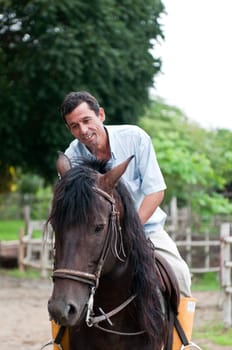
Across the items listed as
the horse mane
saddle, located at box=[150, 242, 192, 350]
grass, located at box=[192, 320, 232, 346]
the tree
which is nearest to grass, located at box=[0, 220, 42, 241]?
the tree

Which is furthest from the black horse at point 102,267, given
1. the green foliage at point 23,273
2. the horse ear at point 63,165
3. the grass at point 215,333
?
the green foliage at point 23,273

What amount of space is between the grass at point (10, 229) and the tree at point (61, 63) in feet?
31.3

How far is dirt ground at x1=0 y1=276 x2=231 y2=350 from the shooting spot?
1105 centimetres

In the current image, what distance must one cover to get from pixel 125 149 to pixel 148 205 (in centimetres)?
38

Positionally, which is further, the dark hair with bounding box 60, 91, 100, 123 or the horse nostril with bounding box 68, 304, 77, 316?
the dark hair with bounding box 60, 91, 100, 123

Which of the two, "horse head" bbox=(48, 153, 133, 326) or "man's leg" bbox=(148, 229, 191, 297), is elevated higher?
"horse head" bbox=(48, 153, 133, 326)

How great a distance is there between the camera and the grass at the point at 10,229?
3159cm

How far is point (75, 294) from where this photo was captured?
3.83 metres

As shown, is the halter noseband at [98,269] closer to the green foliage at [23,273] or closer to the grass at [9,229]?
the green foliage at [23,273]

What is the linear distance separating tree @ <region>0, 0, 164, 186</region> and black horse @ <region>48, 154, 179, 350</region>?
14848mm

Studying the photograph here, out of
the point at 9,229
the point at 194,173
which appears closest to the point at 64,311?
the point at 194,173

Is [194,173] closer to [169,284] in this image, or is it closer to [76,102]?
[169,284]

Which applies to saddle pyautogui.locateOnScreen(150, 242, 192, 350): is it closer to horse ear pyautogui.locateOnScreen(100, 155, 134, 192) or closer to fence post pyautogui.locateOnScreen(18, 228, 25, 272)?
horse ear pyautogui.locateOnScreen(100, 155, 134, 192)

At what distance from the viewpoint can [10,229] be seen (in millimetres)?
37281
